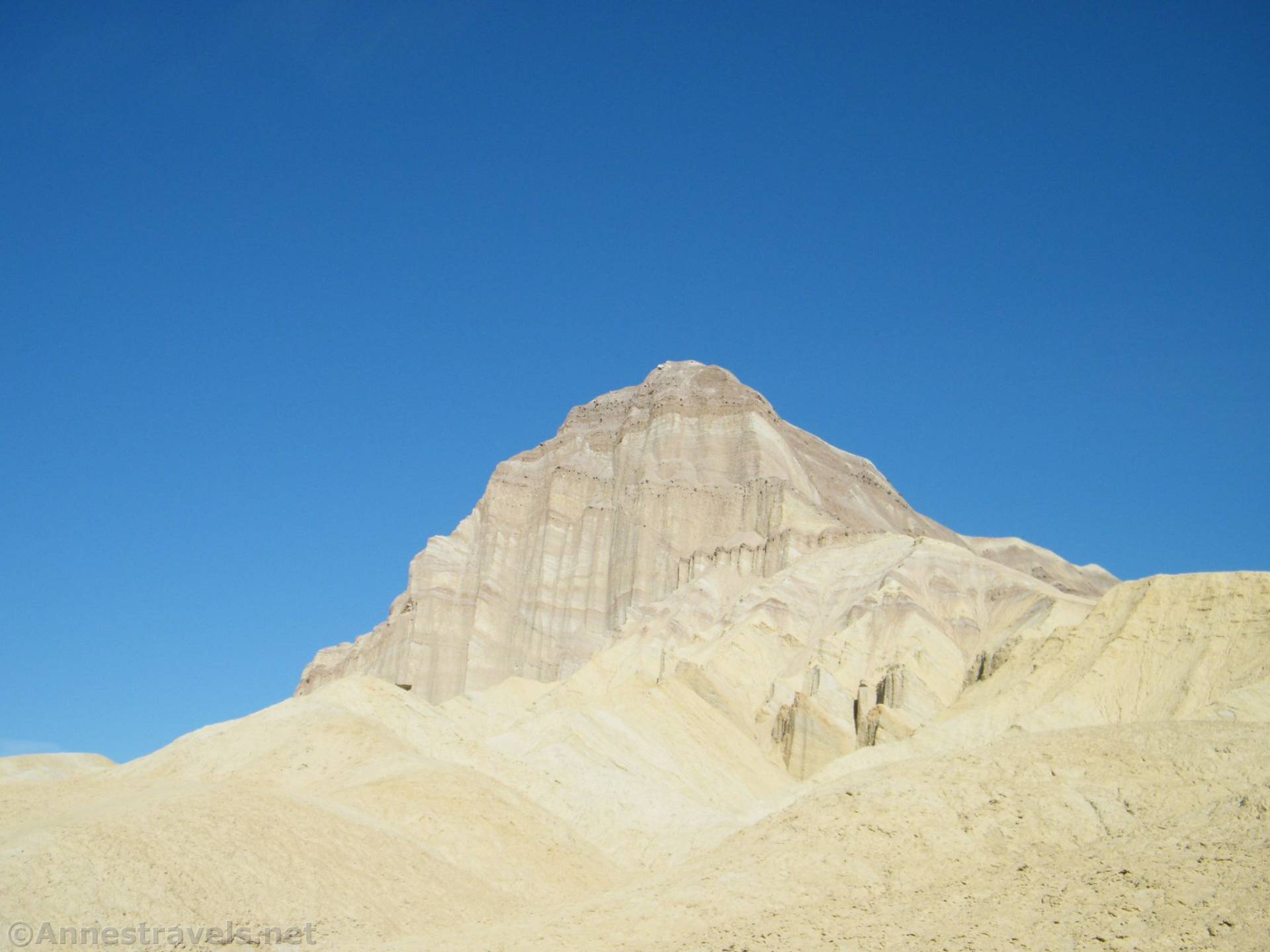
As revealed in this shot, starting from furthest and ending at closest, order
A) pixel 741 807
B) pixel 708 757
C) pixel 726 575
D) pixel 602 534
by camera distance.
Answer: pixel 602 534 < pixel 726 575 < pixel 708 757 < pixel 741 807

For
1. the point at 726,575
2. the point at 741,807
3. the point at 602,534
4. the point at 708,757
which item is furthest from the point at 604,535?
the point at 741,807

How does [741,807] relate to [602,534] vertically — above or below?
below

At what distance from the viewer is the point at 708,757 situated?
57219 mm

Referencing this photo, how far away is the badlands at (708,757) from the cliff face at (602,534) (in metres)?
0.26

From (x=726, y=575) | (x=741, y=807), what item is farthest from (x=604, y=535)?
(x=741, y=807)

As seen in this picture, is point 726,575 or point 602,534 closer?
point 726,575

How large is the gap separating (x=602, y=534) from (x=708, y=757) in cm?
4010

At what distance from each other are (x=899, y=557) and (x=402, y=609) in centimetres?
3806

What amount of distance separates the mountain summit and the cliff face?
0.36ft

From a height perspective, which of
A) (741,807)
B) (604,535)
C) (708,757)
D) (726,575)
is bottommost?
(741,807)

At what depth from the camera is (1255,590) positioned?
152ft

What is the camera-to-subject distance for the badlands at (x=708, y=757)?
844 inches

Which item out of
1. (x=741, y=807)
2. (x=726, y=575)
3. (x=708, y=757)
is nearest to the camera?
(x=741, y=807)

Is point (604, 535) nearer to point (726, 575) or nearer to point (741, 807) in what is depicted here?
point (726, 575)
